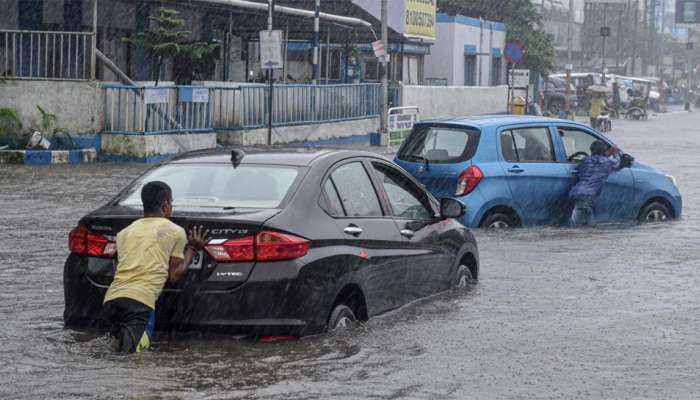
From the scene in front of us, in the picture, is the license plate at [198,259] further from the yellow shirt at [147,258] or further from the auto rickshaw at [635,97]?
the auto rickshaw at [635,97]

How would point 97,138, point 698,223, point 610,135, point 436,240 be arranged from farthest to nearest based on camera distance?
point 610,135
point 97,138
point 698,223
point 436,240

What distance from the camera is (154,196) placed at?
7785mm

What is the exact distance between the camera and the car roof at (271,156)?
8.68 m

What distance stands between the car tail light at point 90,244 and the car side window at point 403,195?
212 centimetres

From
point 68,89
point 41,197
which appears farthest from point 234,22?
point 41,197

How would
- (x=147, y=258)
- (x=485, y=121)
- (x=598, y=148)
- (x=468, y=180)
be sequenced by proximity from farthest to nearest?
(x=598, y=148) < (x=485, y=121) < (x=468, y=180) < (x=147, y=258)

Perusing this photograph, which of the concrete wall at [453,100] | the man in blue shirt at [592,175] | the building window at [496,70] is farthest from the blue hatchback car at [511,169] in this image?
the building window at [496,70]

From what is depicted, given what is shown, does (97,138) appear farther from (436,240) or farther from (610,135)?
(610,135)

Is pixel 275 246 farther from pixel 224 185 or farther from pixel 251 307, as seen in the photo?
pixel 224 185

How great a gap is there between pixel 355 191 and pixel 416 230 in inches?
Result: 34.6

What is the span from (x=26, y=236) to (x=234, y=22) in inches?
995

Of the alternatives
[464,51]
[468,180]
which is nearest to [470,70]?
[464,51]

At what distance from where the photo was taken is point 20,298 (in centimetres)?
1053

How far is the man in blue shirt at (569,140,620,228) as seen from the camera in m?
15.8
